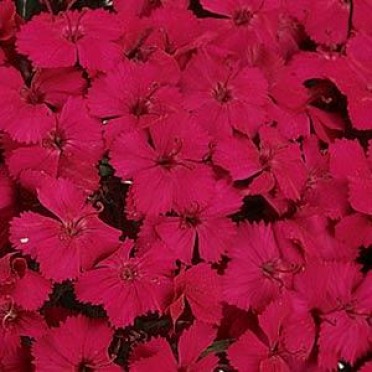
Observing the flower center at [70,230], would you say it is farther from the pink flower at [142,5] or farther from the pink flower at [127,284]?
the pink flower at [142,5]

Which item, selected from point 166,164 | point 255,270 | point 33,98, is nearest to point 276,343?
point 255,270

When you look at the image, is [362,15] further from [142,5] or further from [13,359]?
[13,359]

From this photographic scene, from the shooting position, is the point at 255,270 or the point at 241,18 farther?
the point at 241,18

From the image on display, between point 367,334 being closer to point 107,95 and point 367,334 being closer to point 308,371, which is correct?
point 308,371

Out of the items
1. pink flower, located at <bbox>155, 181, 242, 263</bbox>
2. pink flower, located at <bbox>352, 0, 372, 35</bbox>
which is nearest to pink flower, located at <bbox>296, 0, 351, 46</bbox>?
pink flower, located at <bbox>352, 0, 372, 35</bbox>

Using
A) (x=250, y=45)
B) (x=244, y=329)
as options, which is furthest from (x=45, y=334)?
(x=250, y=45)

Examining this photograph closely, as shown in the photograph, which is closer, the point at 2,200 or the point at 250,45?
the point at 2,200
